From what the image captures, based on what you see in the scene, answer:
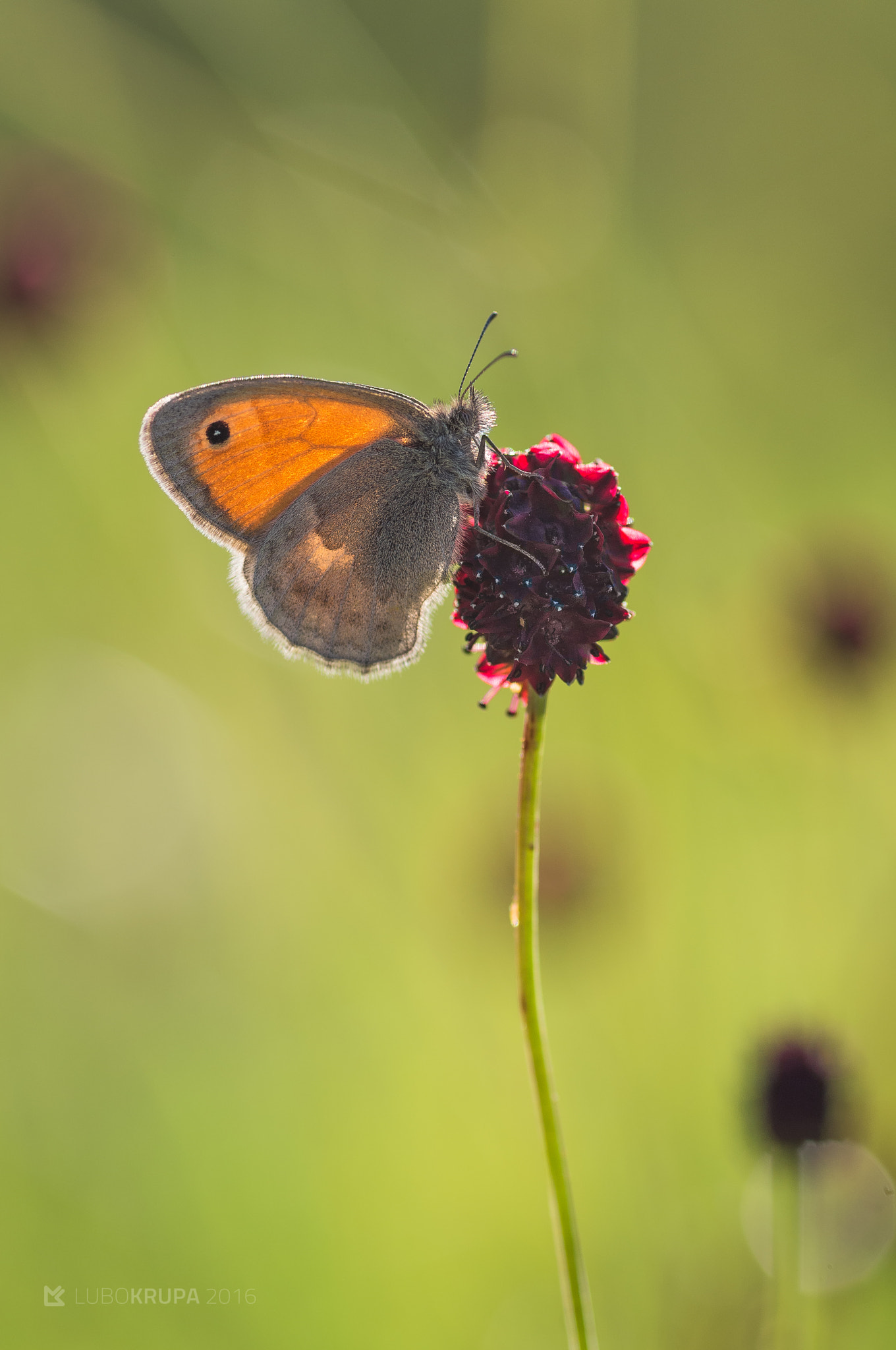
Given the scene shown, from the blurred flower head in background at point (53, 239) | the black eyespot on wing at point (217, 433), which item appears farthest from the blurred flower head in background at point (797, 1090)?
the blurred flower head in background at point (53, 239)

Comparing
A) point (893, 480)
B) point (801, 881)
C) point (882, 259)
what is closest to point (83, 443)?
point (801, 881)

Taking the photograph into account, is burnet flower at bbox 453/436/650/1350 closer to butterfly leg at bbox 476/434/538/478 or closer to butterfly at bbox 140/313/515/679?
butterfly leg at bbox 476/434/538/478

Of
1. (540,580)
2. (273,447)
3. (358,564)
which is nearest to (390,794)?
(358,564)

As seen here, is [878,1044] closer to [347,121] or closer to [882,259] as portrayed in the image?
[347,121]

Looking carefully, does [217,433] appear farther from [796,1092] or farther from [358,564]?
[796,1092]

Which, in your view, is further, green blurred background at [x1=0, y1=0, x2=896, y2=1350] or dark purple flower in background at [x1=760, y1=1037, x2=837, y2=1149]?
green blurred background at [x1=0, y1=0, x2=896, y2=1350]

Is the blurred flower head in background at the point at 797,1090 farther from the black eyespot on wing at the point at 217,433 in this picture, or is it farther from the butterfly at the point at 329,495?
the black eyespot on wing at the point at 217,433

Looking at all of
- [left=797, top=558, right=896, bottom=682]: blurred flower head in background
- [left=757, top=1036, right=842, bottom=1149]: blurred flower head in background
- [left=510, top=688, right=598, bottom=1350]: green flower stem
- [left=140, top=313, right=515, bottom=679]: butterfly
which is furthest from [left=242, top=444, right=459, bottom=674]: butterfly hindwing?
[left=797, top=558, right=896, bottom=682]: blurred flower head in background
